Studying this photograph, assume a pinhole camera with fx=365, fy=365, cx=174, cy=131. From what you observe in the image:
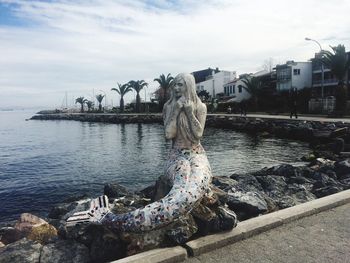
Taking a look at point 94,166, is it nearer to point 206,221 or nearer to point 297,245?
point 206,221

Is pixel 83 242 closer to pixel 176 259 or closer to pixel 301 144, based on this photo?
pixel 176 259

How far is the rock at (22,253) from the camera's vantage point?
5.18 m

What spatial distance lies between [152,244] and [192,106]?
2.34 m

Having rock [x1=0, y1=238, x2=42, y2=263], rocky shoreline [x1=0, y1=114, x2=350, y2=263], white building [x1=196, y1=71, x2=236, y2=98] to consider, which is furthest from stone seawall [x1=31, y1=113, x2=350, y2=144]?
white building [x1=196, y1=71, x2=236, y2=98]

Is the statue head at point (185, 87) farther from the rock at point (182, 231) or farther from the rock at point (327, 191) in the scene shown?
the rock at point (327, 191)

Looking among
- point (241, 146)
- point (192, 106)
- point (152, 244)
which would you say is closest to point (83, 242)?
point (152, 244)

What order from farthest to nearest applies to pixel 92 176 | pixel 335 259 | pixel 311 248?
pixel 92 176
pixel 311 248
pixel 335 259

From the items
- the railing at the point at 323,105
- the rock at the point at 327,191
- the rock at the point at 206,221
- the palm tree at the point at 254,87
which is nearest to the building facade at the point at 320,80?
the palm tree at the point at 254,87

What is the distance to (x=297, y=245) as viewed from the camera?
538 cm

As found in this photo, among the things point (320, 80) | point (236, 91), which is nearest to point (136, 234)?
point (320, 80)

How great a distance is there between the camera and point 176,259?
4.91 meters

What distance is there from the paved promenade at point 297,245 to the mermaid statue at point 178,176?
0.76 metres

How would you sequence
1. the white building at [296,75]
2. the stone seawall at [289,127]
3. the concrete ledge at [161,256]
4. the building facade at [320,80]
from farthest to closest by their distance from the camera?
1. the white building at [296,75]
2. the building facade at [320,80]
3. the stone seawall at [289,127]
4. the concrete ledge at [161,256]

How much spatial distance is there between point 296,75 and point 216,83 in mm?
28127
